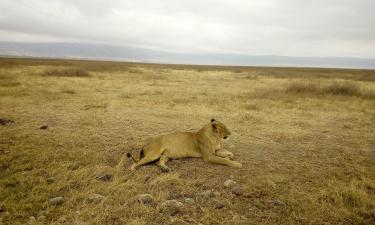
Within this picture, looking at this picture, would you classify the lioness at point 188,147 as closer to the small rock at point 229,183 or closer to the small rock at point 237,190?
the small rock at point 229,183

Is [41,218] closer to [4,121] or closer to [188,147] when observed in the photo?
[188,147]

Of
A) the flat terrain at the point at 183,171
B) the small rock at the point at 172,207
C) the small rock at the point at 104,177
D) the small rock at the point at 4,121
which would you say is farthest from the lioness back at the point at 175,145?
the small rock at the point at 4,121

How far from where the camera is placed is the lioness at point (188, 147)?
714cm

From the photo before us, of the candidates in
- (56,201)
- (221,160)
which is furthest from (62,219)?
(221,160)

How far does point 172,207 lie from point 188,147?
234 centimetres

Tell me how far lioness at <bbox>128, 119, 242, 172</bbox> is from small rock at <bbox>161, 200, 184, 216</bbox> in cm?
156

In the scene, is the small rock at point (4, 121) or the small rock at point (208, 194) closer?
the small rock at point (208, 194)

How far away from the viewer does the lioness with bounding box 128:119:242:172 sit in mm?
7137

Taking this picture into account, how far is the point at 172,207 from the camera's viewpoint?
5.26 metres

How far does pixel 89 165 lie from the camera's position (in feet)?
23.4

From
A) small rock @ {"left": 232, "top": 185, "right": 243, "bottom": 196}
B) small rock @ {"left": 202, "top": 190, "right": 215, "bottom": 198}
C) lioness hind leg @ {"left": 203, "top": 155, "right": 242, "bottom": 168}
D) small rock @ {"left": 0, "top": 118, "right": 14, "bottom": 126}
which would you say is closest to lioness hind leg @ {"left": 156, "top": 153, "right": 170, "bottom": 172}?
lioness hind leg @ {"left": 203, "top": 155, "right": 242, "bottom": 168}

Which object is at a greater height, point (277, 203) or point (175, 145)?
point (175, 145)

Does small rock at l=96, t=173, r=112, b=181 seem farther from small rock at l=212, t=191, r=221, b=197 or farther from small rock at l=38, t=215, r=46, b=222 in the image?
small rock at l=212, t=191, r=221, b=197

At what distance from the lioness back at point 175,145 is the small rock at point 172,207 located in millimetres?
1940
